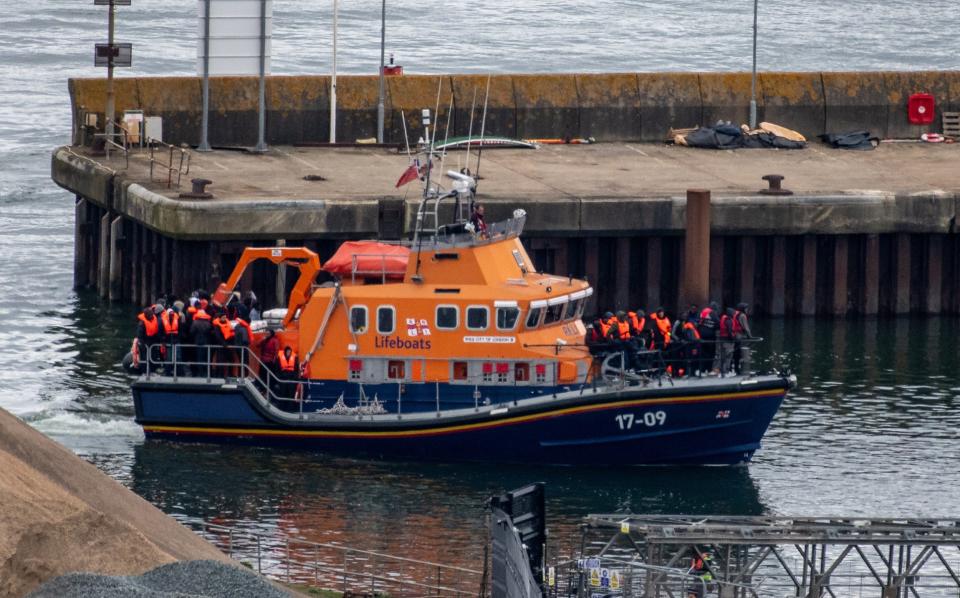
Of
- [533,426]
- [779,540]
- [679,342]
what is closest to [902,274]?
[679,342]

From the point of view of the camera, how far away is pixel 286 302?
134 feet

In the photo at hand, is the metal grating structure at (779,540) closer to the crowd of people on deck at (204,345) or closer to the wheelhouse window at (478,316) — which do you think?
the wheelhouse window at (478,316)

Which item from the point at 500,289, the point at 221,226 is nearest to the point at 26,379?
the point at 221,226

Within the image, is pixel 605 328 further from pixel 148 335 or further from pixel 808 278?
pixel 808 278

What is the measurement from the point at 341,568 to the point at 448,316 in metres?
5.97

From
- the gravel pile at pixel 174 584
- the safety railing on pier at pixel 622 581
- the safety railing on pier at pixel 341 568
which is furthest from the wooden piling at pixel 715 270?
the gravel pile at pixel 174 584

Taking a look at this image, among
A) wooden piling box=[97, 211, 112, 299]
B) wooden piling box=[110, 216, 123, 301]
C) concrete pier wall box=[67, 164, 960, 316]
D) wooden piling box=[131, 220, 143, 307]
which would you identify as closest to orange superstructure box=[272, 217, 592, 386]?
concrete pier wall box=[67, 164, 960, 316]

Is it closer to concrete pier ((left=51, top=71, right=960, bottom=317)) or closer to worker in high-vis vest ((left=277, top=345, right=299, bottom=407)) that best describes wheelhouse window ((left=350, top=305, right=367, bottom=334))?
worker in high-vis vest ((left=277, top=345, right=299, bottom=407))

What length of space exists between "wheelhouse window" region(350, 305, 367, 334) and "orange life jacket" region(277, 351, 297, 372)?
109cm

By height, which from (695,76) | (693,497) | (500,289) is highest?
(695,76)

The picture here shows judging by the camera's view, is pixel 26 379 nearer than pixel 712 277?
Yes

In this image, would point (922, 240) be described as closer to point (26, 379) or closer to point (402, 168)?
point (402, 168)

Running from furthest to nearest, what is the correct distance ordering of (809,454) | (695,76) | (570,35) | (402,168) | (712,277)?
(570,35) < (695,76) < (402,168) < (712,277) < (809,454)

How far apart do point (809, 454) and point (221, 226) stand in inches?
507
